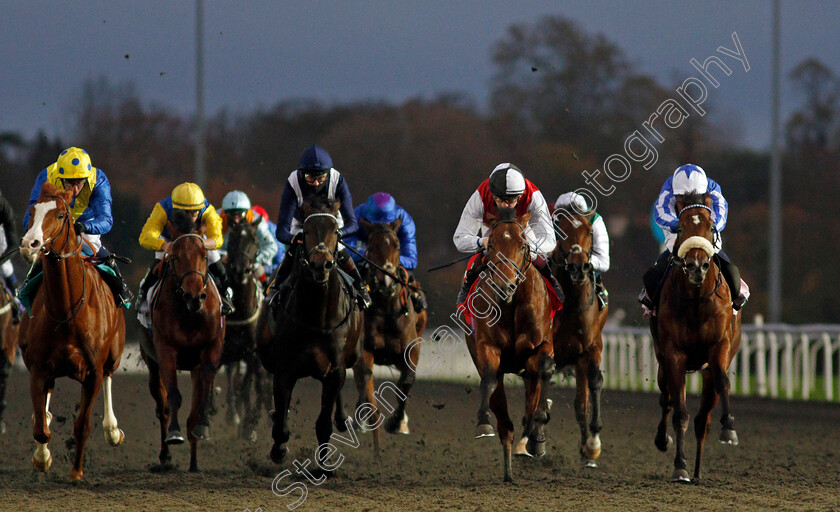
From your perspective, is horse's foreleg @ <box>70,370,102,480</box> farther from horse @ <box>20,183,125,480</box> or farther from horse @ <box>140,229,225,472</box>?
horse @ <box>140,229,225,472</box>

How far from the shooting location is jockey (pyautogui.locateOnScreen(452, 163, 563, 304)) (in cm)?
786

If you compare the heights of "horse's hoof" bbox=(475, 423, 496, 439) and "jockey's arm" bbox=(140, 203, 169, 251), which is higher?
"jockey's arm" bbox=(140, 203, 169, 251)

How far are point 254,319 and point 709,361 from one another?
4.45 m

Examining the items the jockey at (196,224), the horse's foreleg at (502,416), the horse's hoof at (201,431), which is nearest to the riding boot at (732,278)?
the horse's foreleg at (502,416)

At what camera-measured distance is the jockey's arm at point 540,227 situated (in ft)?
26.2

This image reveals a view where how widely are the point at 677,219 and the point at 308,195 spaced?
9.31 feet

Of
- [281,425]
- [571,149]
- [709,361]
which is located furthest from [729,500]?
[571,149]

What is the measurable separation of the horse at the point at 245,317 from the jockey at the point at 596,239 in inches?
113

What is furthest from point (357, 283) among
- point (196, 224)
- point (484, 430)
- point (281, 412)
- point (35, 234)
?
point (35, 234)

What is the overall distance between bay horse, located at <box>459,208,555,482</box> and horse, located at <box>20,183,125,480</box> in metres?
2.68

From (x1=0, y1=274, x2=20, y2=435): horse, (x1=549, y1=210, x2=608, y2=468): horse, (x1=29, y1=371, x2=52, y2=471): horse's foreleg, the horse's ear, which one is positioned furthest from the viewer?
(x1=0, y1=274, x2=20, y2=435): horse

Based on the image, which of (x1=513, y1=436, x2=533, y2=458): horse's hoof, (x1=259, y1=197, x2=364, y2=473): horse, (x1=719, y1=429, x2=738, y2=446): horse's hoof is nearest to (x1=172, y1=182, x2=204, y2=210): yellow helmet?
(x1=259, y1=197, x2=364, y2=473): horse

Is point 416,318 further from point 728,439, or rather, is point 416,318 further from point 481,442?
point 728,439

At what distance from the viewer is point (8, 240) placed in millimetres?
8578
